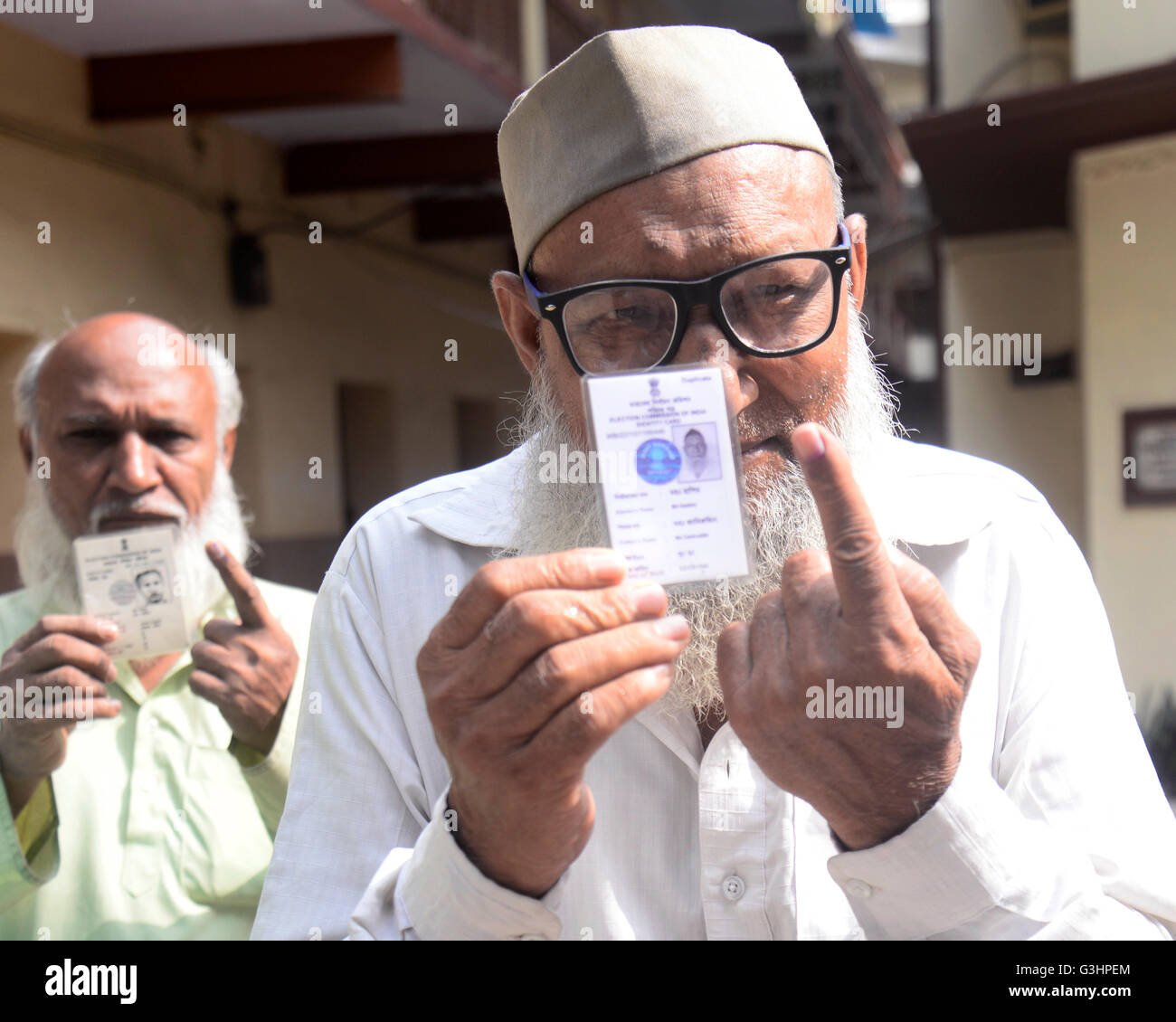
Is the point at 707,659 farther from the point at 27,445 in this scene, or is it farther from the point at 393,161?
the point at 393,161

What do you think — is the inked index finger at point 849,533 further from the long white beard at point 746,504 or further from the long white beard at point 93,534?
the long white beard at point 93,534

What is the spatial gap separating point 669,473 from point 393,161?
8.08 m

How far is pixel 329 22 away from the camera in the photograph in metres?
6.83

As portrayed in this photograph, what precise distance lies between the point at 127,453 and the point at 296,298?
622cm

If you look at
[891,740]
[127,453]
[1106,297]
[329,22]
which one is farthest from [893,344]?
[891,740]

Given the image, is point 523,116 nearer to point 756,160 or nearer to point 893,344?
point 756,160

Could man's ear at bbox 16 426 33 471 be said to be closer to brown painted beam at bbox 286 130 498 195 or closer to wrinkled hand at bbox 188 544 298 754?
wrinkled hand at bbox 188 544 298 754

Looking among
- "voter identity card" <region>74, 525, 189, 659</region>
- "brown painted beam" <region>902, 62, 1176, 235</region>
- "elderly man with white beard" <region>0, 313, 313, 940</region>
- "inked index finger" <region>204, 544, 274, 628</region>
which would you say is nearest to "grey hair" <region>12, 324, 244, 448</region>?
"elderly man with white beard" <region>0, 313, 313, 940</region>

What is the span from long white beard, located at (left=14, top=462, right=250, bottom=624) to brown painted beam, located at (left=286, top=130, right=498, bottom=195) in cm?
597

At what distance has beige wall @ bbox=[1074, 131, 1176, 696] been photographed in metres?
6.96

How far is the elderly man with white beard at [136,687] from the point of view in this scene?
260cm

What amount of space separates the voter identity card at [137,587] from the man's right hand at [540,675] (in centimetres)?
164


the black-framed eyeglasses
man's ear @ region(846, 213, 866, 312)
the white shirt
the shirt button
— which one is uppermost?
man's ear @ region(846, 213, 866, 312)

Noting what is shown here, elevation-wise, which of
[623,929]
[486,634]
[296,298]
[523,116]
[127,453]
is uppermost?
[296,298]
